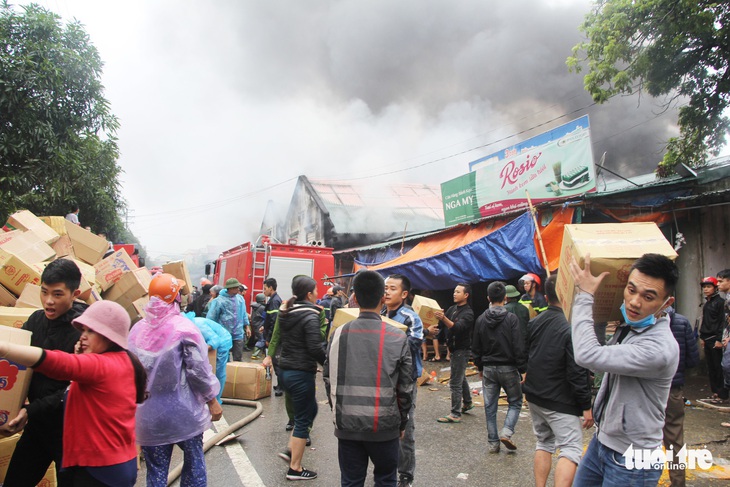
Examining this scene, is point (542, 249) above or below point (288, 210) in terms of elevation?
below

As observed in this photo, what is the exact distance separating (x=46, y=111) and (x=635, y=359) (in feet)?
37.0

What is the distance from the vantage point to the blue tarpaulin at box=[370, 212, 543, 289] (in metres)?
8.30

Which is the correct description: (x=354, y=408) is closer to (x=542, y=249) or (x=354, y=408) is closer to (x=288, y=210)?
(x=542, y=249)

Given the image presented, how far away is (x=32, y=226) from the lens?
5941 millimetres

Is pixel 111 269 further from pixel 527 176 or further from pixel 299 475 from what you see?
pixel 527 176

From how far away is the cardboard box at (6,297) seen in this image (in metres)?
4.66

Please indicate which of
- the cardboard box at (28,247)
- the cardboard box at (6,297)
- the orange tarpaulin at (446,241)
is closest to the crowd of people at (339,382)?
the cardboard box at (6,297)

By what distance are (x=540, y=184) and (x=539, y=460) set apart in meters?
6.78

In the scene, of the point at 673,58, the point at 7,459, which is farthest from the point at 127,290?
the point at 673,58

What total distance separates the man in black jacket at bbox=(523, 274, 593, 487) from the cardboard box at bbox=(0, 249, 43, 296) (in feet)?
16.2

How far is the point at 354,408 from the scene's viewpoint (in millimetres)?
2635

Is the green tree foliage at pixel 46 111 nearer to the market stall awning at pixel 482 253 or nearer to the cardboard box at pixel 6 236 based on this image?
the cardboard box at pixel 6 236

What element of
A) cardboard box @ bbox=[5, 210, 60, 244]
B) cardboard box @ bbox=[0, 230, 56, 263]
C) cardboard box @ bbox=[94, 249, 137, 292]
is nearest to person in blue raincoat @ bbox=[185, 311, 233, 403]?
cardboard box @ bbox=[94, 249, 137, 292]

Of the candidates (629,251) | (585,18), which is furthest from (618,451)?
(585,18)
